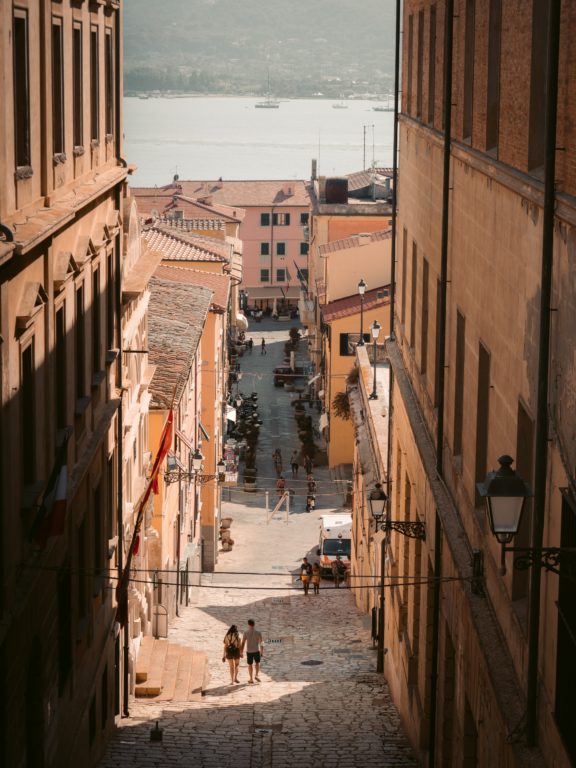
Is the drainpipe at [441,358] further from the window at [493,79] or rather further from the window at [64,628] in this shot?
the window at [64,628]

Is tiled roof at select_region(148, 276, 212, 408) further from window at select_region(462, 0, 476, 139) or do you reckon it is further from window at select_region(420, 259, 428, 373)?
window at select_region(462, 0, 476, 139)

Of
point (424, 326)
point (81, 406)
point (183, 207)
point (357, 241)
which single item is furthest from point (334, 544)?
point (183, 207)

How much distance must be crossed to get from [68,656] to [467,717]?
5544mm

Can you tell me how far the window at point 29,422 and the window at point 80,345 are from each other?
4.24 metres

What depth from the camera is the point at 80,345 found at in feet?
65.6

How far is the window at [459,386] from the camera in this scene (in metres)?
17.7

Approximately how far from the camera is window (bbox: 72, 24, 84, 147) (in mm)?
19281

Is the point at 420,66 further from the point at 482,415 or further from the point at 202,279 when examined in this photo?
the point at 202,279

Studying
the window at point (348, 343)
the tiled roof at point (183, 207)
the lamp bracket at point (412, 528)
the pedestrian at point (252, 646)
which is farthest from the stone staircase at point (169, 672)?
the tiled roof at point (183, 207)

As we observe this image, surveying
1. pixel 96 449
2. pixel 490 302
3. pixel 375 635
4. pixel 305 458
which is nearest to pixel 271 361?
pixel 305 458

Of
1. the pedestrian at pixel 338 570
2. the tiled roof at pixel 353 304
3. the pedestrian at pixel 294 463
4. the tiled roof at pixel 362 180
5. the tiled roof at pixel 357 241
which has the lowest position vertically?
the pedestrian at pixel 294 463

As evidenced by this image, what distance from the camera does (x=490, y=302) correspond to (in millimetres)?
14898

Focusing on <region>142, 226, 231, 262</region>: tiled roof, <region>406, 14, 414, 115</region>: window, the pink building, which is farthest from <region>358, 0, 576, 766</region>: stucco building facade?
the pink building

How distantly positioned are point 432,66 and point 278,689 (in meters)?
12.1
